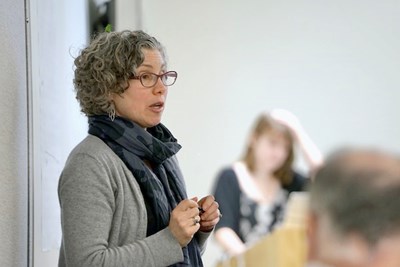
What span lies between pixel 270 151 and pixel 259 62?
38 cm

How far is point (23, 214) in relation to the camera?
4.03 ft

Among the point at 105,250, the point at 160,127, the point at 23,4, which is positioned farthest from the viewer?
the point at 23,4

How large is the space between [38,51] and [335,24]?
4.74 feet

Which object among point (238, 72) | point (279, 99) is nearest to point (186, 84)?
point (238, 72)

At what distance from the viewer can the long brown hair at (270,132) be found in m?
2.32

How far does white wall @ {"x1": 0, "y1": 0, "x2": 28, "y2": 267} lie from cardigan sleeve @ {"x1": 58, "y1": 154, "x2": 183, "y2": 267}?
18 cm

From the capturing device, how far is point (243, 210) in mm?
2391

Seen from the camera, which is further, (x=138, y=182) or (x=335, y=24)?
(x=335, y=24)

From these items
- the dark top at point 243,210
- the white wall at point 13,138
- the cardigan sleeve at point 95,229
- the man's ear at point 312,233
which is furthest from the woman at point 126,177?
the dark top at point 243,210

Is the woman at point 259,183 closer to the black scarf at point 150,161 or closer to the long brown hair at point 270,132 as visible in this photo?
the long brown hair at point 270,132

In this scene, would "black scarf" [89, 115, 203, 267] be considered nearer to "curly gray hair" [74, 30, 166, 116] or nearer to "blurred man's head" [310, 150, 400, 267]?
"curly gray hair" [74, 30, 166, 116]

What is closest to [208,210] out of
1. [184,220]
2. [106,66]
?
[184,220]

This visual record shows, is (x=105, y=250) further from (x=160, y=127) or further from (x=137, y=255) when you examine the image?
(x=160, y=127)

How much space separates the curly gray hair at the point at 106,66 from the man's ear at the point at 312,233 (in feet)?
2.70
